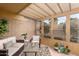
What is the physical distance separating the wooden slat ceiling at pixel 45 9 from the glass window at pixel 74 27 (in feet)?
0.63

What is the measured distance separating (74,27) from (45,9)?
611 mm

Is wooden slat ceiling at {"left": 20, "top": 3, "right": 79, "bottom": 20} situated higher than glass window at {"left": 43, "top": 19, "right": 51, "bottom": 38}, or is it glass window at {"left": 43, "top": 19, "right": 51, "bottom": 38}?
wooden slat ceiling at {"left": 20, "top": 3, "right": 79, "bottom": 20}

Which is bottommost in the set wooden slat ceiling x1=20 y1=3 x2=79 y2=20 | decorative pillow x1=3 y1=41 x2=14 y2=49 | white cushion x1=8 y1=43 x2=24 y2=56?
white cushion x1=8 y1=43 x2=24 y2=56

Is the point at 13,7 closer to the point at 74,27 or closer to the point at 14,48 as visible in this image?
the point at 14,48

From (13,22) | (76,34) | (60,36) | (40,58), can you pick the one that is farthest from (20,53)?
(76,34)

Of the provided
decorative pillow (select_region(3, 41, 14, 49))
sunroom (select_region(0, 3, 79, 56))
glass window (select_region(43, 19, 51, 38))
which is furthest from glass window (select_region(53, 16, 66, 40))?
decorative pillow (select_region(3, 41, 14, 49))

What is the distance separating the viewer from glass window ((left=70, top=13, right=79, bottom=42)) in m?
2.51

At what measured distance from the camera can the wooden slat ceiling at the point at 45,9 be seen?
235 cm

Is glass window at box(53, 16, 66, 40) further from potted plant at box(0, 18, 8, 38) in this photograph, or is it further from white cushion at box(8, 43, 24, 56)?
potted plant at box(0, 18, 8, 38)

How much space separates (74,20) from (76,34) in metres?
0.25

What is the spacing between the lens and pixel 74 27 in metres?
2.53

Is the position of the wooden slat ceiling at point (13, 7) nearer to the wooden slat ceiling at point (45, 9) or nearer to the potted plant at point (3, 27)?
the wooden slat ceiling at point (45, 9)

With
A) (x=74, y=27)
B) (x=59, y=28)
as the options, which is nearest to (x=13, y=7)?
(x=59, y=28)

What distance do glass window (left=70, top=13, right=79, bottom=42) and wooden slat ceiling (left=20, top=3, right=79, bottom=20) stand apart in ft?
0.63
